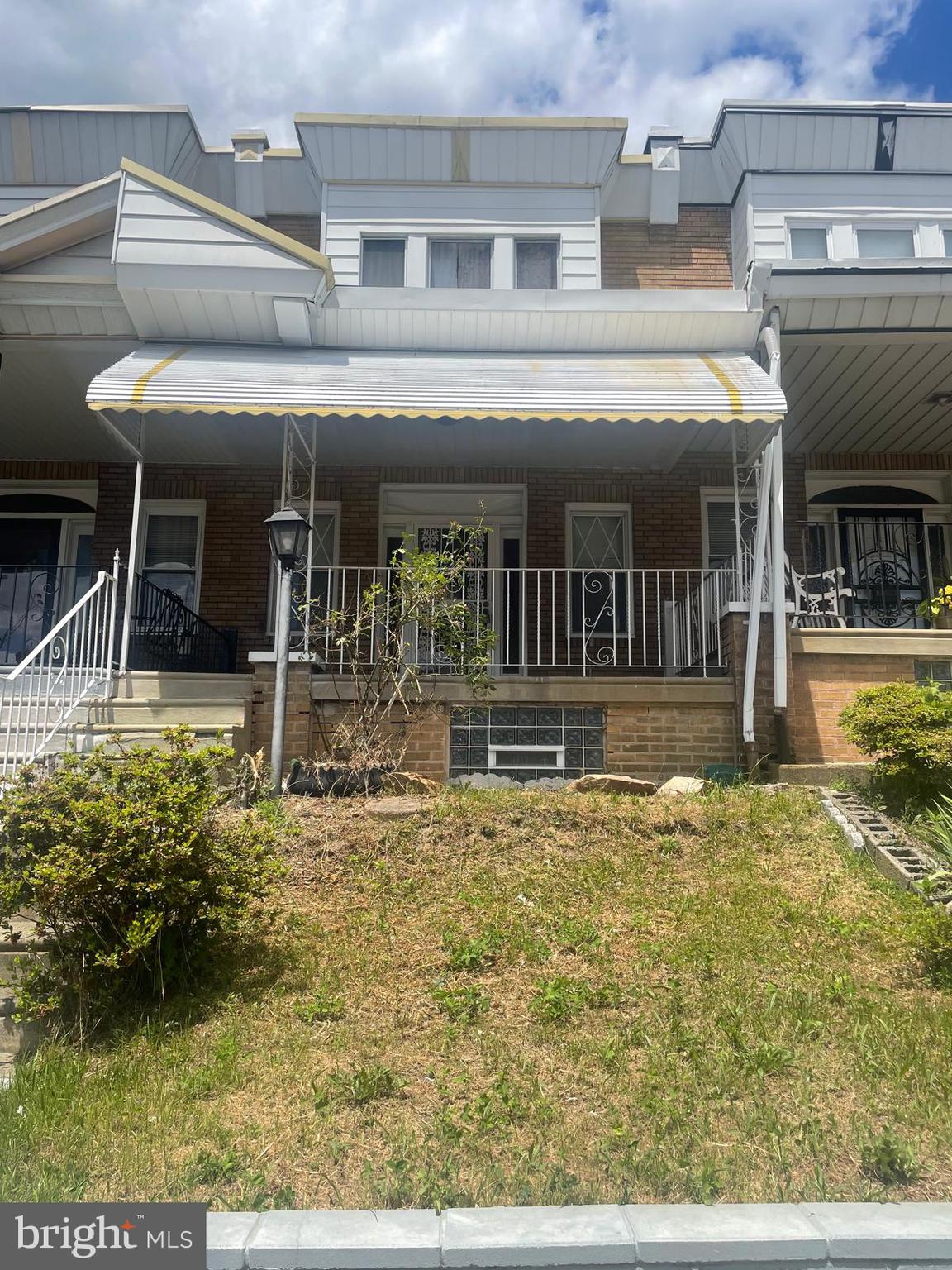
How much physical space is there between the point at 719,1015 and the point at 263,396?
21.4 feet

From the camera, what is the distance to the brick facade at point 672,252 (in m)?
12.7

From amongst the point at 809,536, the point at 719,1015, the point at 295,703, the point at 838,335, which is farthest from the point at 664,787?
the point at 809,536

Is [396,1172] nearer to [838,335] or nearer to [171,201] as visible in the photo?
[838,335]

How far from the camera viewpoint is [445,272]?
12.4m

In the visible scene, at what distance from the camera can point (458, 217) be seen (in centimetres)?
1230

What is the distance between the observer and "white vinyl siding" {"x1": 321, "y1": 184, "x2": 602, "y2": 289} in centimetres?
1224

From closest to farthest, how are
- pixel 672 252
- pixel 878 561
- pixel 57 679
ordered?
pixel 57 679
pixel 878 561
pixel 672 252

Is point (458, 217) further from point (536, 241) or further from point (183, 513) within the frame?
point (183, 513)

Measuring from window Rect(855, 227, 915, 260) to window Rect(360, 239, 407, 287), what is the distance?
5.81 m

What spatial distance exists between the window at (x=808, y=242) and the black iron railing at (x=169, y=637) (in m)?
8.65

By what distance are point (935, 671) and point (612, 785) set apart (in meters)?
3.53

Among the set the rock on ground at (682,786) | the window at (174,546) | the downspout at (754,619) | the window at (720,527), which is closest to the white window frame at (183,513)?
the window at (174,546)

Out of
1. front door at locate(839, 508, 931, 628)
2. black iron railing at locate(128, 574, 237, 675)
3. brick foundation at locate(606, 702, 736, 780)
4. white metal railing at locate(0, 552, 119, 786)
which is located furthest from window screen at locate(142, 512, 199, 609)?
front door at locate(839, 508, 931, 628)

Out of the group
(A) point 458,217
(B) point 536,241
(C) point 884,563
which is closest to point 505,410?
(B) point 536,241
